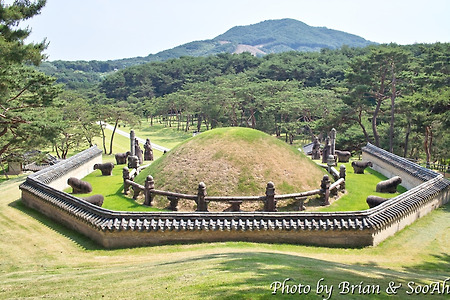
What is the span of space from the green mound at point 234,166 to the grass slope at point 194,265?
527cm

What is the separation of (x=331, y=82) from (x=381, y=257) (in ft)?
224

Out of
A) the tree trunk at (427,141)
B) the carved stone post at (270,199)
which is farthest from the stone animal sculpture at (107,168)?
the tree trunk at (427,141)

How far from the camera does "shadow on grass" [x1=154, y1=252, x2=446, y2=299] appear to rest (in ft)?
33.0

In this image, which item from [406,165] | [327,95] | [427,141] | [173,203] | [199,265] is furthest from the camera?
[327,95]

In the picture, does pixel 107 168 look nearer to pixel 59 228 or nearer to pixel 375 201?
pixel 59 228

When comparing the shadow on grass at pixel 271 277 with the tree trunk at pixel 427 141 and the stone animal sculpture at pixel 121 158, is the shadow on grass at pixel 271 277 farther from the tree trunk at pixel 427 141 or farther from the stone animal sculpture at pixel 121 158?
the tree trunk at pixel 427 141

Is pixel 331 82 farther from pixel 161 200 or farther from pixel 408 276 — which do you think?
pixel 408 276

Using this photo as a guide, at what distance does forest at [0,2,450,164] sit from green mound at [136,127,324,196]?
9.46 metres

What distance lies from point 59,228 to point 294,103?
156 feet

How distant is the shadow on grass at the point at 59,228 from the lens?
18378 mm

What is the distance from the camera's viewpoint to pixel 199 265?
1334 cm

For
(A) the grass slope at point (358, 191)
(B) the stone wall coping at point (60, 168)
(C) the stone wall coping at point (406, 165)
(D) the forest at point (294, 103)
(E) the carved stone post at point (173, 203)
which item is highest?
(D) the forest at point (294, 103)

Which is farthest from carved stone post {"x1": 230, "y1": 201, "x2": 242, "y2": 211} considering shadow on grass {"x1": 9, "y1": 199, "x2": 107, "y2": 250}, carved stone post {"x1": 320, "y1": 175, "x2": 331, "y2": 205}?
shadow on grass {"x1": 9, "y1": 199, "x2": 107, "y2": 250}

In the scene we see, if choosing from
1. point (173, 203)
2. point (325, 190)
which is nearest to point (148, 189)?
point (173, 203)
